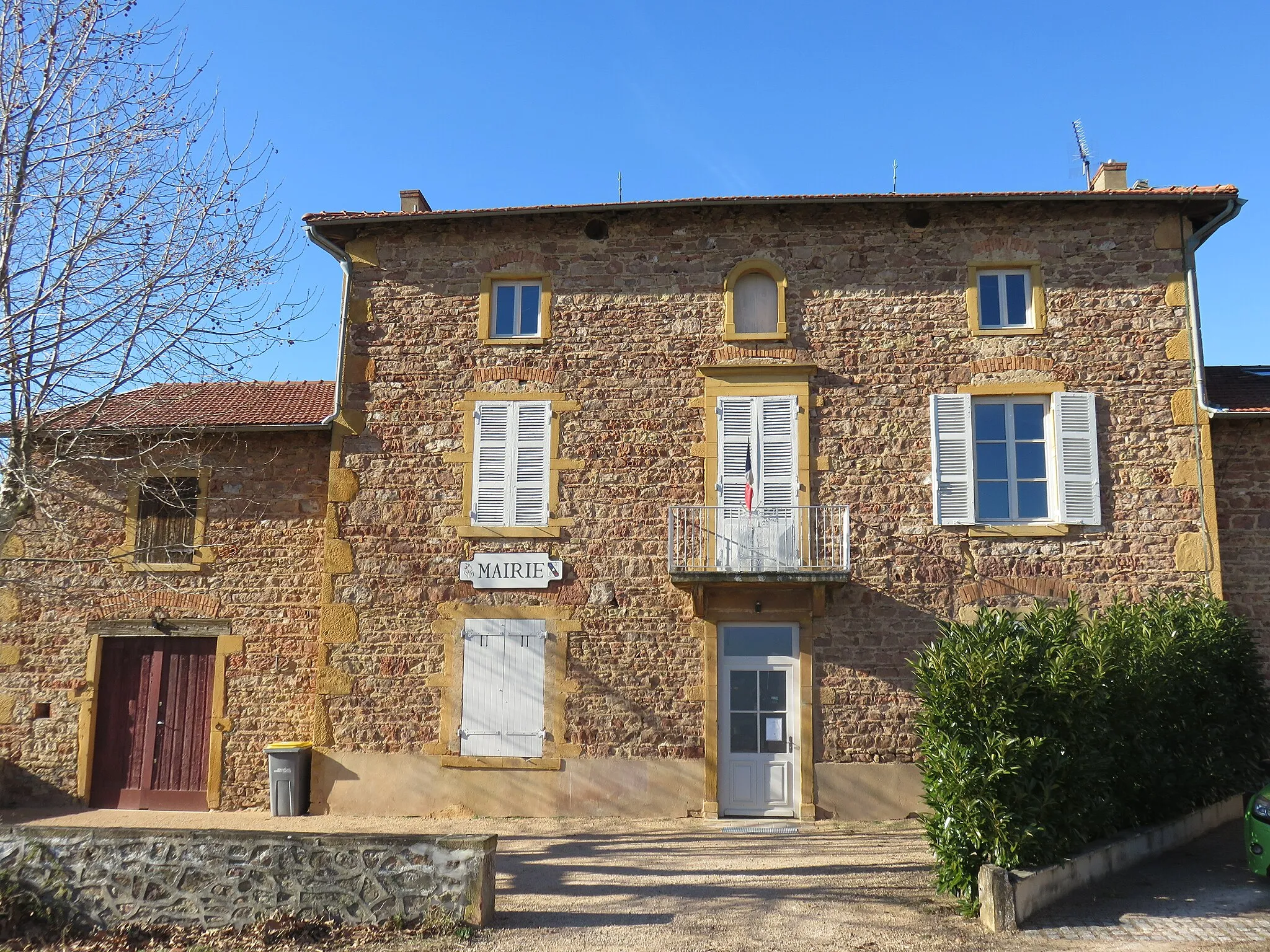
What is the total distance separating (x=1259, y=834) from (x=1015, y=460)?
4.92 metres

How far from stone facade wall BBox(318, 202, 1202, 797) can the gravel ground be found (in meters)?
1.19

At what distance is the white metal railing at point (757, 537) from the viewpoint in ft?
36.8

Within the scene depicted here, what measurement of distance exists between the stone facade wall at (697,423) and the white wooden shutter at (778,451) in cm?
32

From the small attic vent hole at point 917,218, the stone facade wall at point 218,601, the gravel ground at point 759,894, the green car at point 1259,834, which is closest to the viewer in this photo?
the gravel ground at point 759,894

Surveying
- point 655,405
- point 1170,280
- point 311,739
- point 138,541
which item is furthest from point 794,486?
point 138,541

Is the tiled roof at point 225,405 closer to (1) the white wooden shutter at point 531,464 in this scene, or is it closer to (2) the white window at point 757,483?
(1) the white wooden shutter at point 531,464

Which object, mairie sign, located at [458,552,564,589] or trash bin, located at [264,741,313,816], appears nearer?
trash bin, located at [264,741,313,816]

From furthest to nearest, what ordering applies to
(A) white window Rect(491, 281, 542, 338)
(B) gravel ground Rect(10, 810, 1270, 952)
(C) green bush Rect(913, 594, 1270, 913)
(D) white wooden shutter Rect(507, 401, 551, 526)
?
(A) white window Rect(491, 281, 542, 338) → (D) white wooden shutter Rect(507, 401, 551, 526) → (C) green bush Rect(913, 594, 1270, 913) → (B) gravel ground Rect(10, 810, 1270, 952)

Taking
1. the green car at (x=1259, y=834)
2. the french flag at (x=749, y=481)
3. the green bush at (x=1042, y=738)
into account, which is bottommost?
the green car at (x=1259, y=834)

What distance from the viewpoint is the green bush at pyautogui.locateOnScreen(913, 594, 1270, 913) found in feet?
23.0

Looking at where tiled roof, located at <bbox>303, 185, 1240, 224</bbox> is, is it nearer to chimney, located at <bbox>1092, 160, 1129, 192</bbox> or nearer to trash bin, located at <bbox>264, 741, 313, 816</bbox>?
chimney, located at <bbox>1092, 160, 1129, 192</bbox>

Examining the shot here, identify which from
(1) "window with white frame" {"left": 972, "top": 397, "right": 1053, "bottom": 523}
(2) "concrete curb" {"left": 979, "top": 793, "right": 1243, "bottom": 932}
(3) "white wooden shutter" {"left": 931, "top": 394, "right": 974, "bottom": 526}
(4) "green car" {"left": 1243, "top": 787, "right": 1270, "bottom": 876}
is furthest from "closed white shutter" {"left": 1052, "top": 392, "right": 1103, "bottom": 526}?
(4) "green car" {"left": 1243, "top": 787, "right": 1270, "bottom": 876}

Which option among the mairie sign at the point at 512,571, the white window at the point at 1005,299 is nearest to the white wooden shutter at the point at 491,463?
the mairie sign at the point at 512,571

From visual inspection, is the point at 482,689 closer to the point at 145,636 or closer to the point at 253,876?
the point at 145,636
